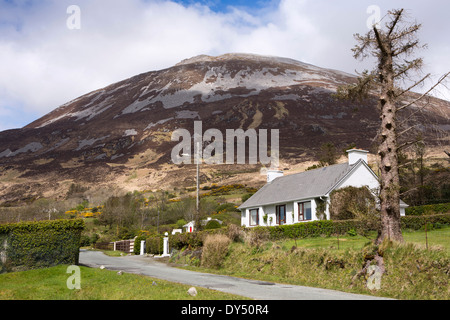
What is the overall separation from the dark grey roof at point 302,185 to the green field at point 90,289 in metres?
20.1

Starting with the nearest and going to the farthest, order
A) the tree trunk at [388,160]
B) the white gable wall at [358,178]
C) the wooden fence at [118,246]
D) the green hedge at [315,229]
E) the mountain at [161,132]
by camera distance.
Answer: the tree trunk at [388,160], the green hedge at [315,229], the white gable wall at [358,178], the wooden fence at [118,246], the mountain at [161,132]

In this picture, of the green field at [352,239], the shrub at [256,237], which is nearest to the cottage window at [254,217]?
the green field at [352,239]

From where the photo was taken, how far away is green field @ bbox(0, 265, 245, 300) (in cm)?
940

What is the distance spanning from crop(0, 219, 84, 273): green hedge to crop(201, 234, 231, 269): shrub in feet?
23.0

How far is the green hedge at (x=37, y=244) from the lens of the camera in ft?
50.5

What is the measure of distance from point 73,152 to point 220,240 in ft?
434

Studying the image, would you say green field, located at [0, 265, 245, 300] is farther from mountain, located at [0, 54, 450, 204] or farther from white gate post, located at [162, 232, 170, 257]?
mountain, located at [0, 54, 450, 204]

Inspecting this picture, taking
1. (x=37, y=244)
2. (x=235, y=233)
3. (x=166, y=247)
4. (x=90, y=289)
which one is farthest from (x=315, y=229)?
(x=90, y=289)

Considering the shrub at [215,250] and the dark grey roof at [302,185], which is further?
the dark grey roof at [302,185]

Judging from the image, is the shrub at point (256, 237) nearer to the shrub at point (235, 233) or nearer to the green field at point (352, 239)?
the shrub at point (235, 233)

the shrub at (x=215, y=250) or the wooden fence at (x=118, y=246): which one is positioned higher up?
the shrub at (x=215, y=250)

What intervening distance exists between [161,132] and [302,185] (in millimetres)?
112829

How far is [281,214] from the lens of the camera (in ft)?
110

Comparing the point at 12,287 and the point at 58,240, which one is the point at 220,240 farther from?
the point at 12,287
